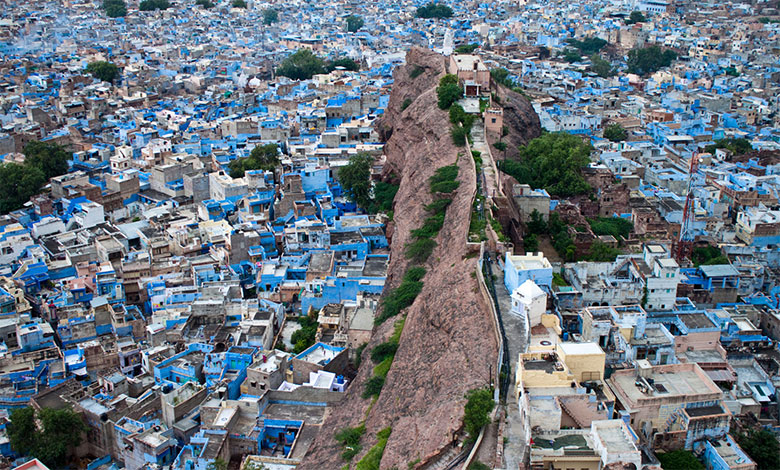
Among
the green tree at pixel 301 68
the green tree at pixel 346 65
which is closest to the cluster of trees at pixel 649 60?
the green tree at pixel 346 65

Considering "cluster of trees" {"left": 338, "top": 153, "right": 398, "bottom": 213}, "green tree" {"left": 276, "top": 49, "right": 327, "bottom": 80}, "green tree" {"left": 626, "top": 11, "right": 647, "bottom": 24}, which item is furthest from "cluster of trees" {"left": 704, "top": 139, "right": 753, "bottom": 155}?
"green tree" {"left": 626, "top": 11, "right": 647, "bottom": 24}

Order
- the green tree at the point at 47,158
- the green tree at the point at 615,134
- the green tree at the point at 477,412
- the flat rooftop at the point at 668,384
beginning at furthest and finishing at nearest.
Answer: the green tree at the point at 615,134 → the green tree at the point at 47,158 → the flat rooftop at the point at 668,384 → the green tree at the point at 477,412

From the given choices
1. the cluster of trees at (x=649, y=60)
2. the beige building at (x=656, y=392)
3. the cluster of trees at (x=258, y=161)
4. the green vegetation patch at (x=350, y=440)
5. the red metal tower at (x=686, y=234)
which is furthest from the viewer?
the cluster of trees at (x=649, y=60)

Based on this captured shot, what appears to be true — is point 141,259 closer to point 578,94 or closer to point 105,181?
point 105,181

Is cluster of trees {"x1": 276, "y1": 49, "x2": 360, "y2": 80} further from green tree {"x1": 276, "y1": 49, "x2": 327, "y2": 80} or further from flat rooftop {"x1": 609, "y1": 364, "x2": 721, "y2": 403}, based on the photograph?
flat rooftop {"x1": 609, "y1": 364, "x2": 721, "y2": 403}

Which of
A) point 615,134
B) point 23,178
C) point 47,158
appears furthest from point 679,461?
point 47,158

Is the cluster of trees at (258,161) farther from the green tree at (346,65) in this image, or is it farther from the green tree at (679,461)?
the green tree at (346,65)

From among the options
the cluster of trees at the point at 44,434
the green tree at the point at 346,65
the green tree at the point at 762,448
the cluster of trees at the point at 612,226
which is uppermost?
the green tree at the point at 346,65
